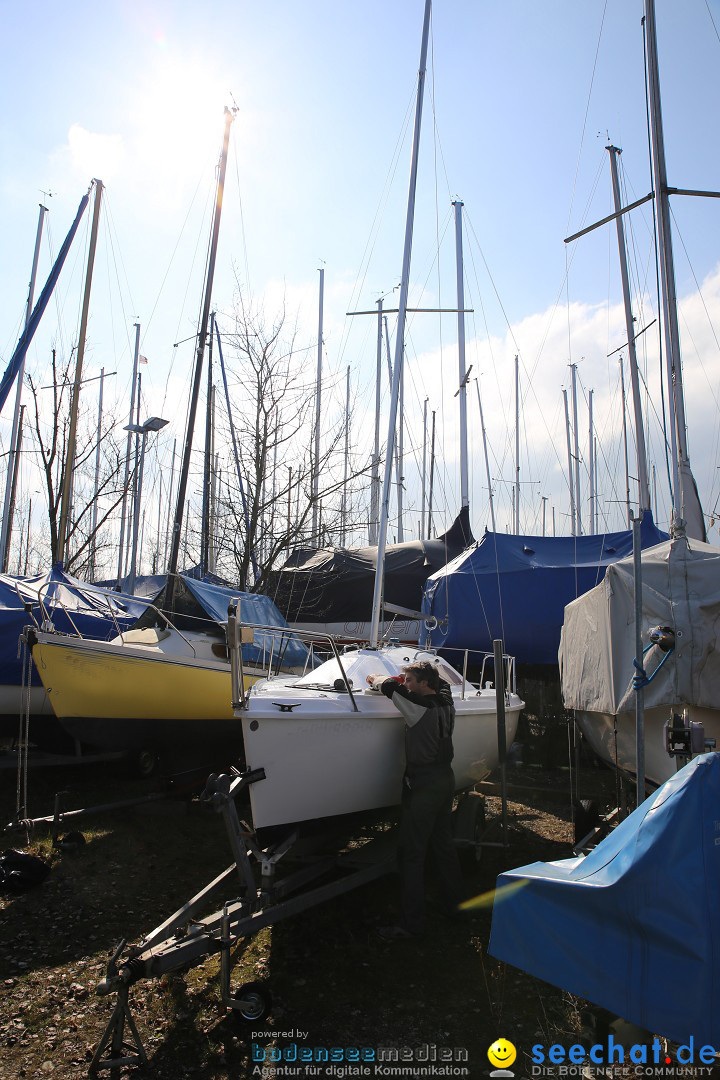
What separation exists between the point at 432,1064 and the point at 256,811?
174 centimetres

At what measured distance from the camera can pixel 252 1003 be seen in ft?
11.9

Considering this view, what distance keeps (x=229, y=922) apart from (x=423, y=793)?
1.57m

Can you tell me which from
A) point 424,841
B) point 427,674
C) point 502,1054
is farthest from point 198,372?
point 502,1054

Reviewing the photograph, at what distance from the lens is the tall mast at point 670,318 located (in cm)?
799

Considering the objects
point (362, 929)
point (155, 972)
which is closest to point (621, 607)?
point (362, 929)

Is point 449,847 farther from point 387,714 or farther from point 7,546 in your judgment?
point 7,546

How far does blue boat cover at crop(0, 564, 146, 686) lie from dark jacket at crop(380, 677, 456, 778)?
4840mm

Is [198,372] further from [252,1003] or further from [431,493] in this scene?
[431,493]

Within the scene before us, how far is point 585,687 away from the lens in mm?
6770

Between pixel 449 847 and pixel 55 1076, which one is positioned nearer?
pixel 55 1076

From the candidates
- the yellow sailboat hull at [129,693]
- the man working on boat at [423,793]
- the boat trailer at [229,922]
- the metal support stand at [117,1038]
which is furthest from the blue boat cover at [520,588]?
the metal support stand at [117,1038]

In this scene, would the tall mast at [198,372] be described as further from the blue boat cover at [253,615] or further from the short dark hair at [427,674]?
the short dark hair at [427,674]

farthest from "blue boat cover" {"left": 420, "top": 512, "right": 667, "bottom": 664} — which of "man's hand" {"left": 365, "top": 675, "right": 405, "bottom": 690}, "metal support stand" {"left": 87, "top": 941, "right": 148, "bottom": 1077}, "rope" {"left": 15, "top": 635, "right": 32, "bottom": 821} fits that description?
"metal support stand" {"left": 87, "top": 941, "right": 148, "bottom": 1077}

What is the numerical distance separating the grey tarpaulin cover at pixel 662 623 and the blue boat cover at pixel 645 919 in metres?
2.25
